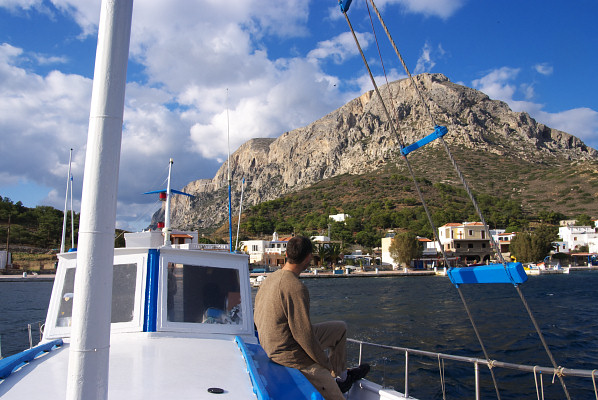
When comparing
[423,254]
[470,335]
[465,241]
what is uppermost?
[465,241]

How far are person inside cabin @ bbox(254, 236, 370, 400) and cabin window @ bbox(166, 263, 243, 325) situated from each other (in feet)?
6.61

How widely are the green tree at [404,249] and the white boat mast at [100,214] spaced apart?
80297 mm

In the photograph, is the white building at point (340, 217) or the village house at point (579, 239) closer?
the village house at point (579, 239)

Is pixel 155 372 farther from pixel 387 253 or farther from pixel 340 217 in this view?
pixel 340 217

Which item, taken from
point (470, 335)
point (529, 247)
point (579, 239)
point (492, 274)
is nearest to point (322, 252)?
point (529, 247)

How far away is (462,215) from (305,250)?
10203 centimetres

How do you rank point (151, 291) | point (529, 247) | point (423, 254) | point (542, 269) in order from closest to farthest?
point (151, 291) < point (542, 269) < point (529, 247) < point (423, 254)

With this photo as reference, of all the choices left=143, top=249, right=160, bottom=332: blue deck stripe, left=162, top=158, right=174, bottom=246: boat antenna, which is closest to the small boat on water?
left=162, top=158, right=174, bottom=246: boat antenna

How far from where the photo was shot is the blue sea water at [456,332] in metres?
12.4

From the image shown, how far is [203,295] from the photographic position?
596cm

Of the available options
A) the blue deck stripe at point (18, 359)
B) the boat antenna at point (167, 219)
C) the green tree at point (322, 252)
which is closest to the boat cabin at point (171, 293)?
the blue deck stripe at point (18, 359)

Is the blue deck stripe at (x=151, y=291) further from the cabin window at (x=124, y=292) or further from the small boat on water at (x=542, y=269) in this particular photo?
the small boat on water at (x=542, y=269)

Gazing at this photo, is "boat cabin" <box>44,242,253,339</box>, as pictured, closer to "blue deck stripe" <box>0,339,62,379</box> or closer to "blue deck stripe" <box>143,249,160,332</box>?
"blue deck stripe" <box>143,249,160,332</box>

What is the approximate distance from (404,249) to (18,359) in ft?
258
